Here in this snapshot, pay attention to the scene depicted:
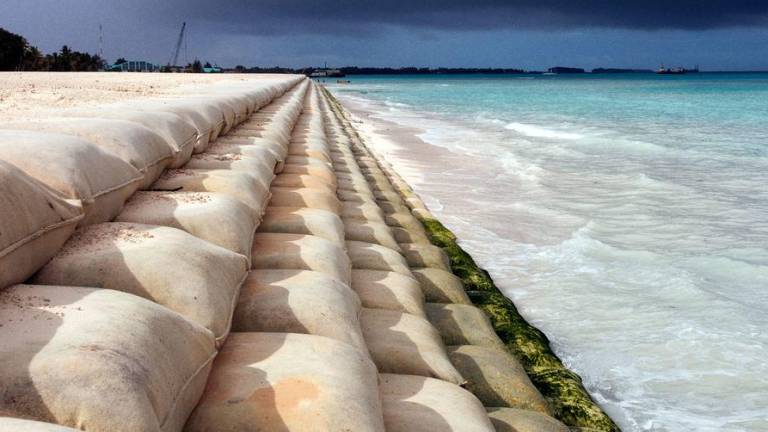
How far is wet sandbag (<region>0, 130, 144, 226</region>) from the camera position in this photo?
7.71ft

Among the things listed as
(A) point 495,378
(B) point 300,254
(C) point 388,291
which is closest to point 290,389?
(B) point 300,254

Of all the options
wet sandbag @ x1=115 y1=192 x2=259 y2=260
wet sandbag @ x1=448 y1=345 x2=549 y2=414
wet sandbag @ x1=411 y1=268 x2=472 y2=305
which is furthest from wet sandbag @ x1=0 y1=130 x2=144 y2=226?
wet sandbag @ x1=411 y1=268 x2=472 y2=305

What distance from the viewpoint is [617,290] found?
18.8 feet

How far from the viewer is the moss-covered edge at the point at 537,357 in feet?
11.0

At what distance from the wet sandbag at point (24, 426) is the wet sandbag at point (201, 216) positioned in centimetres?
155

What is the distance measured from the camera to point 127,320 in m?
1.73

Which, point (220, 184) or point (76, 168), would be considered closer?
point (76, 168)

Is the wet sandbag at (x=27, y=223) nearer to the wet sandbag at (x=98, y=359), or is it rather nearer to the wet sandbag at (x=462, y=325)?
the wet sandbag at (x=98, y=359)

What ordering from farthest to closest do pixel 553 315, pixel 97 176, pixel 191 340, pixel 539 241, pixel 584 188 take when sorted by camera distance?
pixel 584 188, pixel 539 241, pixel 553 315, pixel 97 176, pixel 191 340

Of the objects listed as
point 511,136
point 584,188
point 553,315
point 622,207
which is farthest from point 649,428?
point 511,136

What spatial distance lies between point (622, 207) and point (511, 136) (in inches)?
442

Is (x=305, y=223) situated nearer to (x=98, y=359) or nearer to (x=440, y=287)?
(x=440, y=287)

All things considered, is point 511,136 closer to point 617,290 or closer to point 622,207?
point 622,207

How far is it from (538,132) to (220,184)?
18.9 m
